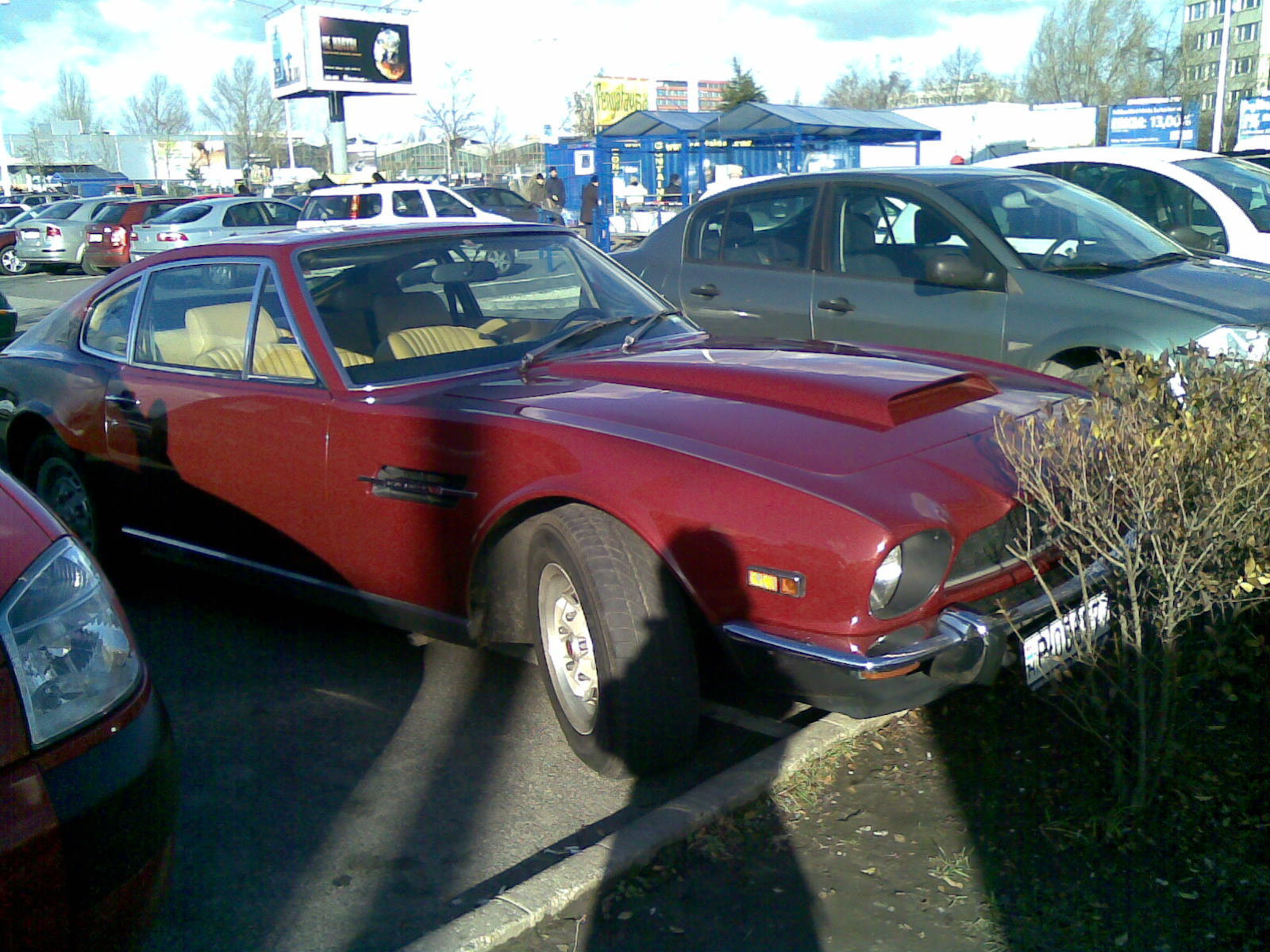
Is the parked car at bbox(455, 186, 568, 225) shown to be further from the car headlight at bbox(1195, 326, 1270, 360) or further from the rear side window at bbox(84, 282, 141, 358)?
the car headlight at bbox(1195, 326, 1270, 360)

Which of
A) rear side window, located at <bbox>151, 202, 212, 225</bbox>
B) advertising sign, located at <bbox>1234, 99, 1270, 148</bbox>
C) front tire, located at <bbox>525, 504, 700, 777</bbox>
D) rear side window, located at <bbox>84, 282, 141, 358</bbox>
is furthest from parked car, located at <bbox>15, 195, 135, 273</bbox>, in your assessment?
advertising sign, located at <bbox>1234, 99, 1270, 148</bbox>

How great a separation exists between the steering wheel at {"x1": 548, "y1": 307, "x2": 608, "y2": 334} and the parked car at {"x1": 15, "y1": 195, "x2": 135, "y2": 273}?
954 inches

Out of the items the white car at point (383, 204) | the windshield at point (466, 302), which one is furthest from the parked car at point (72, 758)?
the white car at point (383, 204)

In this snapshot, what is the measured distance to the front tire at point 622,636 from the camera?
3.21 m

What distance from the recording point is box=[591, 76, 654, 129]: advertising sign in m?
66.9

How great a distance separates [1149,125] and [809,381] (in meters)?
33.8

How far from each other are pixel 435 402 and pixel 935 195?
365cm

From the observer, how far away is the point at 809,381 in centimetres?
371

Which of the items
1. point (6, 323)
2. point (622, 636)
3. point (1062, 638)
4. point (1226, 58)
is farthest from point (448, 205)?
point (1226, 58)

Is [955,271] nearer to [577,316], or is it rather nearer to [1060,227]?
[1060,227]

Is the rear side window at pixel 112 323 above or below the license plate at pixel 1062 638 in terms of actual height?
above

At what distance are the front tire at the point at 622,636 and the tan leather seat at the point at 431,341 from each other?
111 cm

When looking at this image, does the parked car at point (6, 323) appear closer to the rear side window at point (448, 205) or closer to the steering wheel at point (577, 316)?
the steering wheel at point (577, 316)

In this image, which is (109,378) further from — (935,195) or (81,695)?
(935,195)
